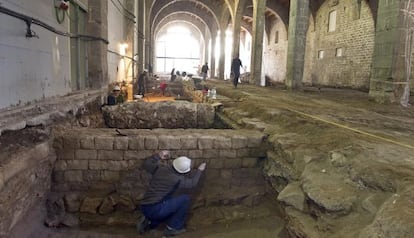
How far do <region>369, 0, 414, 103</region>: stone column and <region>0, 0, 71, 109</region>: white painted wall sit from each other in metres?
8.59

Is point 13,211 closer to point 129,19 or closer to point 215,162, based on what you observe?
point 215,162

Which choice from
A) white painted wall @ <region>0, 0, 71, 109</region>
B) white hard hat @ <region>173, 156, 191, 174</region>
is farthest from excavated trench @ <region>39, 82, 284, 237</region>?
white painted wall @ <region>0, 0, 71, 109</region>

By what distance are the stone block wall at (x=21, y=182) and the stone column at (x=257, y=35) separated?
15.6 metres

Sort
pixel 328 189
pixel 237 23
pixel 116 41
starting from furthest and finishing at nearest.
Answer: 1. pixel 237 23
2. pixel 116 41
3. pixel 328 189

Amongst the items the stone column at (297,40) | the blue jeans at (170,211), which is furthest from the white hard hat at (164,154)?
the stone column at (297,40)

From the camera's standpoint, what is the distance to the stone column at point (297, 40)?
13.3m

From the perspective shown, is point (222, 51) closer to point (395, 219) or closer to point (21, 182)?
point (21, 182)

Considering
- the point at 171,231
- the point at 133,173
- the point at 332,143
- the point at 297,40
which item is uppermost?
the point at 297,40

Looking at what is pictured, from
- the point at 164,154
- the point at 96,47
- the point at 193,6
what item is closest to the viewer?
the point at 164,154

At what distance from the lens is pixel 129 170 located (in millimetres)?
4934

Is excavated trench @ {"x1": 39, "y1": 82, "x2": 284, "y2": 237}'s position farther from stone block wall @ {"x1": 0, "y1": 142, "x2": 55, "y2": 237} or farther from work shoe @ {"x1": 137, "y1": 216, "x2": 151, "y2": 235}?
stone block wall @ {"x1": 0, "y1": 142, "x2": 55, "y2": 237}

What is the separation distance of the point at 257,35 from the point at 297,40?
5.37 meters

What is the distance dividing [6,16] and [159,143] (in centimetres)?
293

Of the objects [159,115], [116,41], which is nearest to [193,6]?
[116,41]
